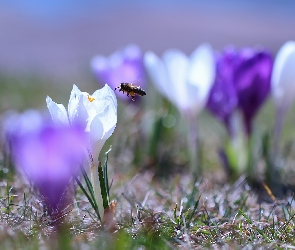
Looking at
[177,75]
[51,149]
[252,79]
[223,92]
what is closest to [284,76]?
[252,79]

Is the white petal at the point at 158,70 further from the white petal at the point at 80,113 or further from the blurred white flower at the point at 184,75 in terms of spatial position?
the white petal at the point at 80,113

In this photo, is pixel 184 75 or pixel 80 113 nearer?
pixel 80 113

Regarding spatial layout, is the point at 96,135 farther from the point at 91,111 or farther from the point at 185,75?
the point at 185,75

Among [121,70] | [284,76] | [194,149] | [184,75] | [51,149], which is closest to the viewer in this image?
[51,149]

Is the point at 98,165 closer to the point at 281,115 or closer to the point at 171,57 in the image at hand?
the point at 171,57

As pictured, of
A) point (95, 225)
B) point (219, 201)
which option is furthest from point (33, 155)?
point (219, 201)

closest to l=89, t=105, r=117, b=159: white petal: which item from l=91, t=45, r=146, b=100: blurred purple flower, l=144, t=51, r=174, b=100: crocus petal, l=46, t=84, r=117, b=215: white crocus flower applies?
l=46, t=84, r=117, b=215: white crocus flower
